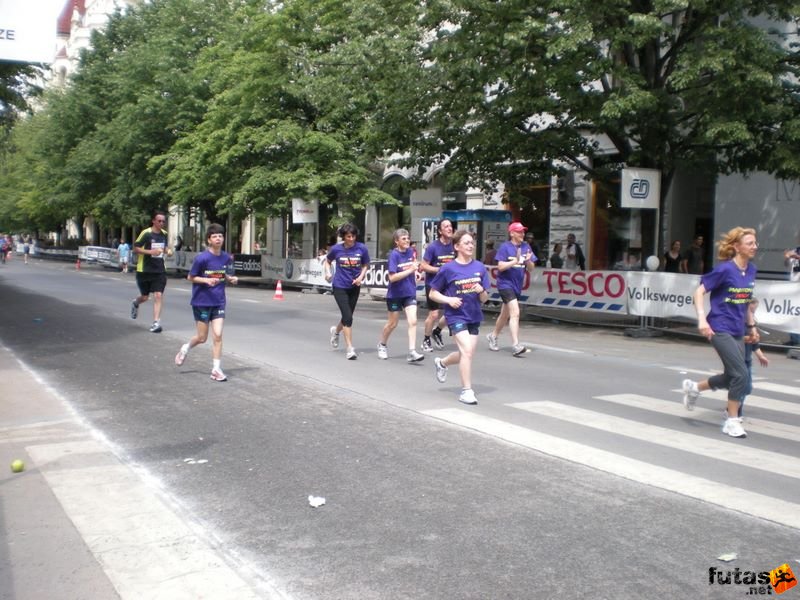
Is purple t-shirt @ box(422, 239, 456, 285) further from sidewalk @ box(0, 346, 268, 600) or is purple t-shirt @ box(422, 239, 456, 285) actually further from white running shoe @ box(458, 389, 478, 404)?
sidewalk @ box(0, 346, 268, 600)

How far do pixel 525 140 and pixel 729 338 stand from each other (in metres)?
12.0

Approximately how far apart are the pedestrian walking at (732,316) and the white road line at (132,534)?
479 centimetres

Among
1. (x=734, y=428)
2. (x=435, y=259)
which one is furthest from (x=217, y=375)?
(x=734, y=428)

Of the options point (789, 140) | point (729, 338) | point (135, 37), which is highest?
point (135, 37)

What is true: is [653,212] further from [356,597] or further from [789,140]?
[356,597]

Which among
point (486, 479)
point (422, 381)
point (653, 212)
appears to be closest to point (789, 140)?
point (653, 212)

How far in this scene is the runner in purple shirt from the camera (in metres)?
9.21

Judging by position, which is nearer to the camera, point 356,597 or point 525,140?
point 356,597

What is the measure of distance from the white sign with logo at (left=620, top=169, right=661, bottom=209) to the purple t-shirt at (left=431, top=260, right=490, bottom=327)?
30.1 ft

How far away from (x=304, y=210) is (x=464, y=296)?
2274cm

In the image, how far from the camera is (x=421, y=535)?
5152 millimetres

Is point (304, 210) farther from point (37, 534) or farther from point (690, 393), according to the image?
point (37, 534)

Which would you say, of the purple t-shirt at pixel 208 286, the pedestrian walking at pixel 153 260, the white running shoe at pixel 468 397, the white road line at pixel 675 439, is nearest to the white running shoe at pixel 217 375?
the purple t-shirt at pixel 208 286

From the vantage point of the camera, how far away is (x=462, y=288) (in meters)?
9.35
